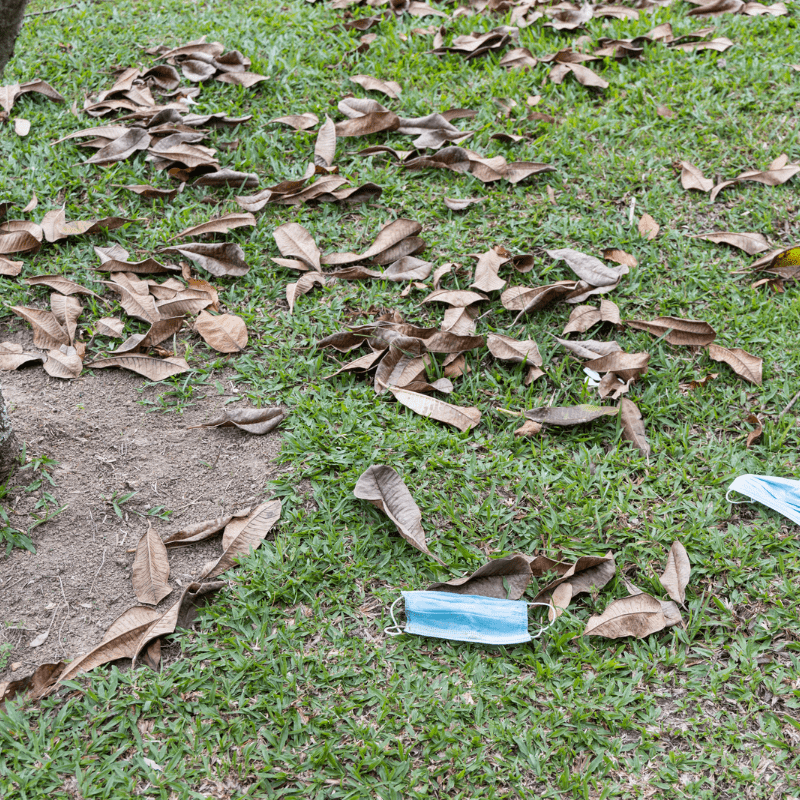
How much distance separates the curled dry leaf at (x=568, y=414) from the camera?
2.60 metres

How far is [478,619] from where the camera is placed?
2.10m

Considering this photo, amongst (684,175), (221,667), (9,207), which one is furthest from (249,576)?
(684,175)

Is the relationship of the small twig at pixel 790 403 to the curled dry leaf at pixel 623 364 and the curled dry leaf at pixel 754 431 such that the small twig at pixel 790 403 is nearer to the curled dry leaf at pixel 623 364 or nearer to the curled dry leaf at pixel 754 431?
the curled dry leaf at pixel 754 431

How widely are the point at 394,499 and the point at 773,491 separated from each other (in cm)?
117

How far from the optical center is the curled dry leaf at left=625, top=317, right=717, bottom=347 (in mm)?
2836

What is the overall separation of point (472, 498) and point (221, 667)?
2.91ft

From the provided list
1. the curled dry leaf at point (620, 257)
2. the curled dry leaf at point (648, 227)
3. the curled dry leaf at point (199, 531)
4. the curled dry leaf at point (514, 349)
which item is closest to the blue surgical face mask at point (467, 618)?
the curled dry leaf at point (199, 531)

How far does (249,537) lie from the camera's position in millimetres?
2295

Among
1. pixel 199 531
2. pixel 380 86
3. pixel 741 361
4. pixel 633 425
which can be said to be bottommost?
pixel 199 531

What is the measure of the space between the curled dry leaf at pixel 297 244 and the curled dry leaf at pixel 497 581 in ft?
5.03

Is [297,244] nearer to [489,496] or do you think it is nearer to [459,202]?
[459,202]

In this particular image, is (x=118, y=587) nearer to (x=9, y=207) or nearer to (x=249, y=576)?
(x=249, y=576)

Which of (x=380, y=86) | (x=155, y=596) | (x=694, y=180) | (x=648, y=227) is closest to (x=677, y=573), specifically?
(x=155, y=596)

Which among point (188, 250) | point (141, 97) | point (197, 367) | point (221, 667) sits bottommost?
point (221, 667)
